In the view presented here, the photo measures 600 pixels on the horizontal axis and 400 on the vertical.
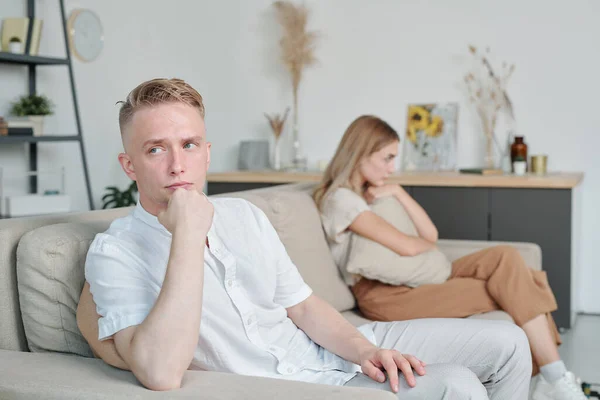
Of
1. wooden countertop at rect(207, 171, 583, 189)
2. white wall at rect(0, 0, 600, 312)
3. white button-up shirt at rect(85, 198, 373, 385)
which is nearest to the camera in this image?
white button-up shirt at rect(85, 198, 373, 385)

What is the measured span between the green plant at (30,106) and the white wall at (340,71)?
102 millimetres

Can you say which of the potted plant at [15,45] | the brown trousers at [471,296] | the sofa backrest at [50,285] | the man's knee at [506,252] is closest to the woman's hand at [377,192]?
the brown trousers at [471,296]

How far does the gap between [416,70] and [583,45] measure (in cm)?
97

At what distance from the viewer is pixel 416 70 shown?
16.4 feet

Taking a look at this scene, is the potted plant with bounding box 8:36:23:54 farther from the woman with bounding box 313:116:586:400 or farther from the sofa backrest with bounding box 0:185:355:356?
the sofa backrest with bounding box 0:185:355:356

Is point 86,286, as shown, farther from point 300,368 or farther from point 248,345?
point 300,368

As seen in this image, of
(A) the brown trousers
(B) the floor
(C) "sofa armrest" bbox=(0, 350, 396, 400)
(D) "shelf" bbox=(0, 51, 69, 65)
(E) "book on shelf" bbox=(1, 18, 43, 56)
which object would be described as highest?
(E) "book on shelf" bbox=(1, 18, 43, 56)

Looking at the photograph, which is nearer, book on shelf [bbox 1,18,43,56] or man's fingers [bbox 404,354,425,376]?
man's fingers [bbox 404,354,425,376]

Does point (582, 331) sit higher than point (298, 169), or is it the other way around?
point (298, 169)

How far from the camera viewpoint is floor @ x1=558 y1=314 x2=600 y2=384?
141 inches

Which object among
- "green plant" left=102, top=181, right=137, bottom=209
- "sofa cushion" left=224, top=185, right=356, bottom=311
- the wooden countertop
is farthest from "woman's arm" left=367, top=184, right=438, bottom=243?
"green plant" left=102, top=181, right=137, bottom=209

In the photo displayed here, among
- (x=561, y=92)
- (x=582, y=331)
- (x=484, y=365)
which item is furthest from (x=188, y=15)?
(x=484, y=365)

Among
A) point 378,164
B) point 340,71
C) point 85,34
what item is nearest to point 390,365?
point 378,164

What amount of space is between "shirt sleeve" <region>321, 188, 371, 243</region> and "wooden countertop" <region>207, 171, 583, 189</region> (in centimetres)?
94
